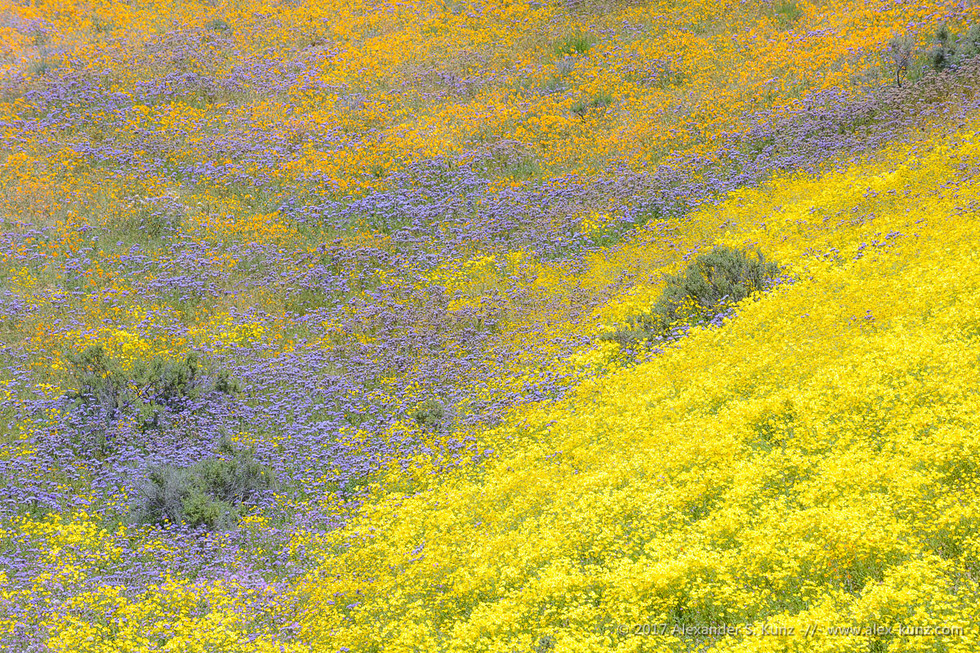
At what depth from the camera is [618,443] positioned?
11047 mm

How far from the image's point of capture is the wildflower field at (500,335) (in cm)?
Answer: 777

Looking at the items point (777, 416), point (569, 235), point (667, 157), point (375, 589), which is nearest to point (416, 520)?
point (375, 589)

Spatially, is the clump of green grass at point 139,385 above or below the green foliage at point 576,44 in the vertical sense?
below

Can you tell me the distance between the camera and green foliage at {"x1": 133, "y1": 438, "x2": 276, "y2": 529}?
11.7m

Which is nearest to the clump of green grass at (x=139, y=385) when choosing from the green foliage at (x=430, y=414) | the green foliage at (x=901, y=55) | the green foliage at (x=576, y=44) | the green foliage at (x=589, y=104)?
the green foliage at (x=430, y=414)

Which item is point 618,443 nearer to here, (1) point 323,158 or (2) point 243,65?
(1) point 323,158

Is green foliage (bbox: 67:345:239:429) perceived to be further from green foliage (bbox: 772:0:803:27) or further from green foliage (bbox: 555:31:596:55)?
green foliage (bbox: 772:0:803:27)

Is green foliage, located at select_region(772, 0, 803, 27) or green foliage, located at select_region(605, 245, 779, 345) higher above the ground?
green foliage, located at select_region(772, 0, 803, 27)

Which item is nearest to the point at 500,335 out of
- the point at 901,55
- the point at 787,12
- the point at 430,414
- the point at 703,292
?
the point at 430,414

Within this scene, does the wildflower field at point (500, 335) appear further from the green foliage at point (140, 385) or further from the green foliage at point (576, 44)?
the green foliage at point (576, 44)

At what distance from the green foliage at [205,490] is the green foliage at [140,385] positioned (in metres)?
2.15

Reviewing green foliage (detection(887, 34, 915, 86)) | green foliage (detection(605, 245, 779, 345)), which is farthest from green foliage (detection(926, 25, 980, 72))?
green foliage (detection(605, 245, 779, 345))

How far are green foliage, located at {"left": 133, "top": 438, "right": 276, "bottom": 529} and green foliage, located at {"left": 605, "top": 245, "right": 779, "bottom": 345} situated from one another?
23.6 feet

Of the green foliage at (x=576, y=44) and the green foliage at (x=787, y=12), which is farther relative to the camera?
the green foliage at (x=576, y=44)
